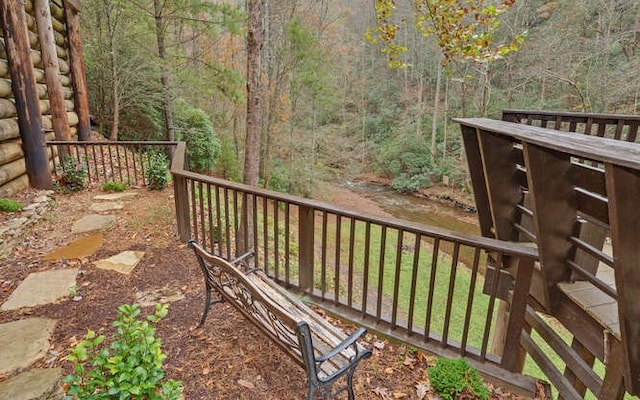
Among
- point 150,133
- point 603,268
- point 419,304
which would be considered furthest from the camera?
point 150,133

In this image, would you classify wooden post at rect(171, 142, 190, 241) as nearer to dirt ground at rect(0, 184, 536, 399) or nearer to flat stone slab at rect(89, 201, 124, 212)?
dirt ground at rect(0, 184, 536, 399)

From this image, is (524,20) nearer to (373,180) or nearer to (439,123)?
(439,123)

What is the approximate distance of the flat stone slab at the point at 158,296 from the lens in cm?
286

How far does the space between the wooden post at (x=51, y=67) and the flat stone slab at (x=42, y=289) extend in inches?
156

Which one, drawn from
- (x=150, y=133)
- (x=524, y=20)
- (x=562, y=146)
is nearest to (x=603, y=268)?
(x=562, y=146)

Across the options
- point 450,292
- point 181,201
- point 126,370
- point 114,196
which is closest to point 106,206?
point 114,196

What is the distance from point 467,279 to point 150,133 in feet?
31.2

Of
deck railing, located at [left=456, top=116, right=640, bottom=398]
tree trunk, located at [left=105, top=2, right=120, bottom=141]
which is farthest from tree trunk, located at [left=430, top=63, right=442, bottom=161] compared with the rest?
deck railing, located at [left=456, top=116, right=640, bottom=398]

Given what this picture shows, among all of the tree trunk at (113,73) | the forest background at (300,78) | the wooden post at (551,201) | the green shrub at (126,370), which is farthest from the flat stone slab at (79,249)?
the tree trunk at (113,73)

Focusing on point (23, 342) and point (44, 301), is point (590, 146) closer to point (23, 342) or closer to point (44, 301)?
point (23, 342)

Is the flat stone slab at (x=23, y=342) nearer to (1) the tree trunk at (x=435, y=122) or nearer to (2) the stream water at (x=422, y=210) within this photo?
(2) the stream water at (x=422, y=210)

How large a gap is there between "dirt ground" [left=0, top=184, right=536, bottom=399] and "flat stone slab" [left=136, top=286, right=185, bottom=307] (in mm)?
38

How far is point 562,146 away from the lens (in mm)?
1360

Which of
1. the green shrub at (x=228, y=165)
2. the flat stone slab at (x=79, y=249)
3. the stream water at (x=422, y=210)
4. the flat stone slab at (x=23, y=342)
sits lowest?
the stream water at (x=422, y=210)
